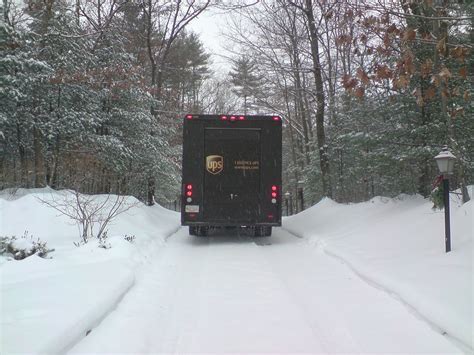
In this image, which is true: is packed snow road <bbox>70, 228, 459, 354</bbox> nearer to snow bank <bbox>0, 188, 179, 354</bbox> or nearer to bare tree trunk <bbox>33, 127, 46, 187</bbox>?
snow bank <bbox>0, 188, 179, 354</bbox>

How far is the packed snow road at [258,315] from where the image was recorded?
3.90 m

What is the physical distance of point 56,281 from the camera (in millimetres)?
5270

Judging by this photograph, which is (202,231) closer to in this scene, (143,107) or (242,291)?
(242,291)

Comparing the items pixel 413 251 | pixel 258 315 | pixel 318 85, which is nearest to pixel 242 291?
pixel 258 315

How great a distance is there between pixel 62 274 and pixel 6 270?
75 cm

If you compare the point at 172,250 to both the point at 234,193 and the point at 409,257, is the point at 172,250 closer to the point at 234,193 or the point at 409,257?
the point at 234,193

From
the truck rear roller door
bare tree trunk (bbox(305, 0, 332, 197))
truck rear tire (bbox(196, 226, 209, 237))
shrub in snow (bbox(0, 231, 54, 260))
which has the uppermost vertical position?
bare tree trunk (bbox(305, 0, 332, 197))

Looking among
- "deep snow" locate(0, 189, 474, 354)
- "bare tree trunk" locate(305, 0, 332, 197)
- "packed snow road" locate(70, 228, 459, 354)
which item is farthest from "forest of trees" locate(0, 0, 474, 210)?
"packed snow road" locate(70, 228, 459, 354)

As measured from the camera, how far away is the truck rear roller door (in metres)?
10.5

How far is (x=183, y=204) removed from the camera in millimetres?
10289

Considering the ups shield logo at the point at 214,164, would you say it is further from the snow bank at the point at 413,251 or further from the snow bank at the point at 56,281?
the snow bank at the point at 413,251

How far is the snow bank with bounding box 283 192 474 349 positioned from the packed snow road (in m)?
0.20

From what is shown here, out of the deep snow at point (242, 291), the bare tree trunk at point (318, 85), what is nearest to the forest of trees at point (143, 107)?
the bare tree trunk at point (318, 85)

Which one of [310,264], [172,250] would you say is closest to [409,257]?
[310,264]
